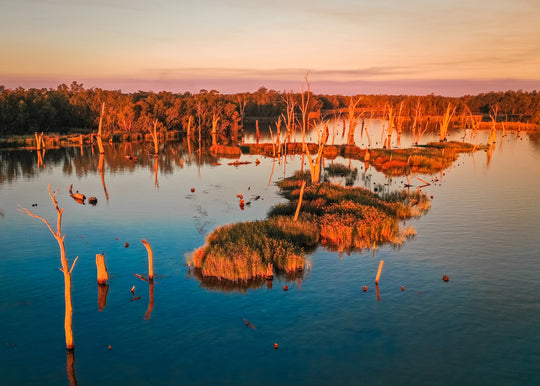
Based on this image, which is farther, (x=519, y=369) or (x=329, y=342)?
(x=329, y=342)

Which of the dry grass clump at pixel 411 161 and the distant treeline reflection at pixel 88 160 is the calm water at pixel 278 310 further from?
the dry grass clump at pixel 411 161

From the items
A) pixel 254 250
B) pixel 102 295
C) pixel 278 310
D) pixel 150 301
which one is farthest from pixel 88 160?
pixel 278 310

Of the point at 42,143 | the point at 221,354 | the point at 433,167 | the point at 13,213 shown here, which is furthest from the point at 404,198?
the point at 42,143

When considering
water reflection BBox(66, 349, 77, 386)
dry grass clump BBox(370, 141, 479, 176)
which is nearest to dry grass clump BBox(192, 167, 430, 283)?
water reflection BBox(66, 349, 77, 386)

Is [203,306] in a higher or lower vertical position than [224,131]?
lower

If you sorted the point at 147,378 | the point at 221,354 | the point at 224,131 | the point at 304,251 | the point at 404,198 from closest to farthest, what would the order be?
the point at 147,378 < the point at 221,354 < the point at 304,251 < the point at 404,198 < the point at 224,131

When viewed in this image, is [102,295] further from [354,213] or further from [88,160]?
[88,160]

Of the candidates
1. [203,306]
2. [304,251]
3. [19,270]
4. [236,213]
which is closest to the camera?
[203,306]

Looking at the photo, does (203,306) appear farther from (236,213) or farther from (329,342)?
(236,213)

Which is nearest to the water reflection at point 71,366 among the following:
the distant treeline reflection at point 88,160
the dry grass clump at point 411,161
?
the distant treeline reflection at point 88,160
